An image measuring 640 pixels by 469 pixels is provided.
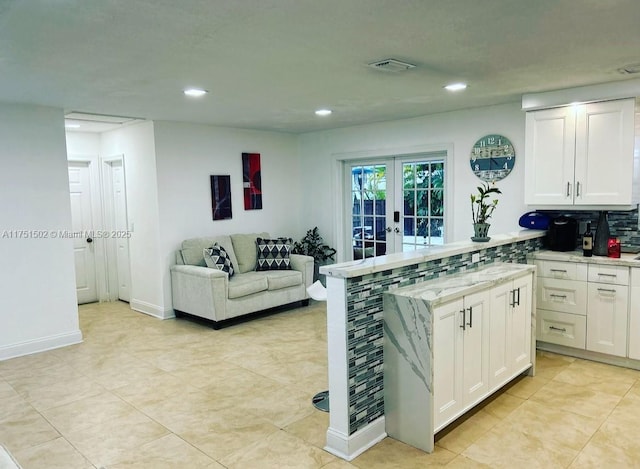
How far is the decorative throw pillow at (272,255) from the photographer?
6035 millimetres

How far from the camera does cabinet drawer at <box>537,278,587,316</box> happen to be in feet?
13.3

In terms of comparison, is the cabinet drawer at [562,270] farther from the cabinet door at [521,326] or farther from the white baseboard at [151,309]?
the white baseboard at [151,309]

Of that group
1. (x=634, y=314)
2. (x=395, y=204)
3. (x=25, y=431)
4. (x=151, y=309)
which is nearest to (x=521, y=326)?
(x=634, y=314)

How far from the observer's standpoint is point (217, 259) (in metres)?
5.46

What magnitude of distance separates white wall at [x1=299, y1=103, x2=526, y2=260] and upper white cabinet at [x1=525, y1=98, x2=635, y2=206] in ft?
1.71

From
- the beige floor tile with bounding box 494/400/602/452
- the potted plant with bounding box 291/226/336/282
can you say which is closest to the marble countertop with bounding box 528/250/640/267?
the beige floor tile with bounding box 494/400/602/452

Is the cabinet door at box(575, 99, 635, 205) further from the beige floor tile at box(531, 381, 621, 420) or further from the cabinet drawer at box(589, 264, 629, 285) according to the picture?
the beige floor tile at box(531, 381, 621, 420)

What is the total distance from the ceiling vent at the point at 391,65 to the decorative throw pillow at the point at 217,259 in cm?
306

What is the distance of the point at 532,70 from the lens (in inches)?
138

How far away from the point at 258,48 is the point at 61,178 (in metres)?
2.96

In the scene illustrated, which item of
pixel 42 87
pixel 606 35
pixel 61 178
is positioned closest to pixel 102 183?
pixel 61 178

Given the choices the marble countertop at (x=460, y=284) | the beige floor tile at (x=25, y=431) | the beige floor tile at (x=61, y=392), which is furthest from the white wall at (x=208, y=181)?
the marble countertop at (x=460, y=284)

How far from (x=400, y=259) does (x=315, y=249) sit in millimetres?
3906

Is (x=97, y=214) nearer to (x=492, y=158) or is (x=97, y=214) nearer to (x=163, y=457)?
(x=163, y=457)
